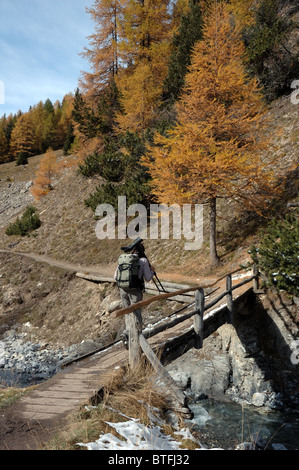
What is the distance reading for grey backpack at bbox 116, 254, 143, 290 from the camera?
638 centimetres

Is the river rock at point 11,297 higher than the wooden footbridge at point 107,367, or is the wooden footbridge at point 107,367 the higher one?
the wooden footbridge at point 107,367

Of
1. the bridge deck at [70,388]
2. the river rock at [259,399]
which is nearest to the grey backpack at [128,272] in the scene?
the bridge deck at [70,388]

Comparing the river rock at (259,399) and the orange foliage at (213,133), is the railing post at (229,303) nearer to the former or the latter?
the river rock at (259,399)

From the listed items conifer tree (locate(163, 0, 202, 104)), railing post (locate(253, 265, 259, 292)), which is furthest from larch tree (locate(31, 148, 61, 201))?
railing post (locate(253, 265, 259, 292))

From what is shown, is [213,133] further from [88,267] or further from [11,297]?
[11,297]

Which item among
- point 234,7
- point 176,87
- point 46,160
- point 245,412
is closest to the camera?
point 245,412

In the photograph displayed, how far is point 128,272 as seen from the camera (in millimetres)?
6391

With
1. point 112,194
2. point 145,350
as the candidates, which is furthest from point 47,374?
point 112,194

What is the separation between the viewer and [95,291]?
18.7 m

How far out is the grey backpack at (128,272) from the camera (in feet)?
20.9

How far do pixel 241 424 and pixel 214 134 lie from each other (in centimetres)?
1155

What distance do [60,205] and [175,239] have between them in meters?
20.1

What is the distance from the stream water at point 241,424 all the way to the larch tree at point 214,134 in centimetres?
802
